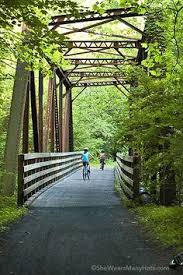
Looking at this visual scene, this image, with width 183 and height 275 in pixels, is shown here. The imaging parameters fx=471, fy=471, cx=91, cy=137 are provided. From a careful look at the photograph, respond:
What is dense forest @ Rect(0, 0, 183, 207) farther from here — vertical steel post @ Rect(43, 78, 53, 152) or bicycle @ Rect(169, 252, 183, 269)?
vertical steel post @ Rect(43, 78, 53, 152)

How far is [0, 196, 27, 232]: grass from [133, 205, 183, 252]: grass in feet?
7.41

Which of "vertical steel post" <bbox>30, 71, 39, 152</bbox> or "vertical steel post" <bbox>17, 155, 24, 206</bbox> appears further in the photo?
"vertical steel post" <bbox>30, 71, 39, 152</bbox>

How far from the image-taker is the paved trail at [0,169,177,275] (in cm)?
486

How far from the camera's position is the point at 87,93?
4547 centimetres

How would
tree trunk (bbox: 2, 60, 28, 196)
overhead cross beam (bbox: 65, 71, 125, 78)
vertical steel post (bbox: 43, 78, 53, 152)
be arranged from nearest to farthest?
tree trunk (bbox: 2, 60, 28, 196) < vertical steel post (bbox: 43, 78, 53, 152) < overhead cross beam (bbox: 65, 71, 125, 78)

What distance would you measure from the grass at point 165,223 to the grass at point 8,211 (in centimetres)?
226

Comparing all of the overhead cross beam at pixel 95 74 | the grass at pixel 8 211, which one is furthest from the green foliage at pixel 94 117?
the grass at pixel 8 211

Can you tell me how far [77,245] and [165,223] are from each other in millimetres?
1901

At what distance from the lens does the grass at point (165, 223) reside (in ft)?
20.1

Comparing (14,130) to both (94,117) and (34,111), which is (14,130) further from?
(94,117)

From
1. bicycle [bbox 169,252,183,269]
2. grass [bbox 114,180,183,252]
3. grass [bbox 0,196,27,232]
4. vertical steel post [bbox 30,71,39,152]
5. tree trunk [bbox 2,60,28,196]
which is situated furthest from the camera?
vertical steel post [bbox 30,71,39,152]

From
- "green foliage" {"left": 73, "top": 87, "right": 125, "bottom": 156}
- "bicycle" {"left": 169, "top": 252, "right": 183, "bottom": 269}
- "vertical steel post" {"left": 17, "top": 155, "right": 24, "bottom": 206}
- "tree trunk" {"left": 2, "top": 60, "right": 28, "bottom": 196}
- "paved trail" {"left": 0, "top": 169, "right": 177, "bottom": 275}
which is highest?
"green foliage" {"left": 73, "top": 87, "right": 125, "bottom": 156}

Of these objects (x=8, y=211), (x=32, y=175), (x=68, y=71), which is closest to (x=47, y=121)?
(x=32, y=175)

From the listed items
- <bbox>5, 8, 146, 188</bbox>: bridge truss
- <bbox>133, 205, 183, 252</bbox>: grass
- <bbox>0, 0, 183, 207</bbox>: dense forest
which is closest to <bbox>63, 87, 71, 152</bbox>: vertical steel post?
<bbox>5, 8, 146, 188</bbox>: bridge truss
